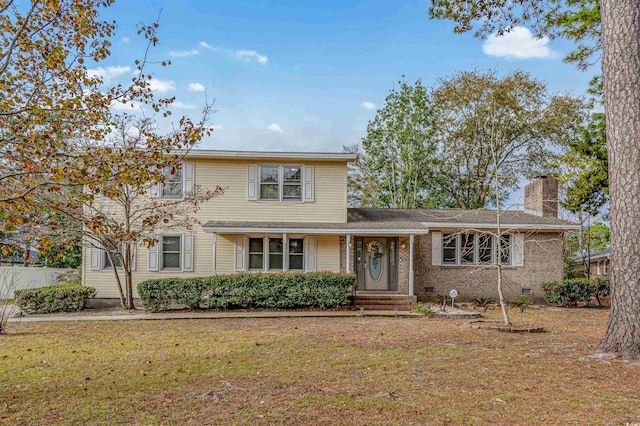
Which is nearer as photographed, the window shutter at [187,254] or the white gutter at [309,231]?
the white gutter at [309,231]

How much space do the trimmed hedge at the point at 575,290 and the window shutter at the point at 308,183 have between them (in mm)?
9008

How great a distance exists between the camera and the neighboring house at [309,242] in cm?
1488

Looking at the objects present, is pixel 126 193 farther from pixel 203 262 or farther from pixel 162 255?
pixel 203 262

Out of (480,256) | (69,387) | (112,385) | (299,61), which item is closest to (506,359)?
(112,385)

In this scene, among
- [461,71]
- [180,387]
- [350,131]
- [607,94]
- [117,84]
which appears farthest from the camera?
[350,131]

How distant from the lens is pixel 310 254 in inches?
594

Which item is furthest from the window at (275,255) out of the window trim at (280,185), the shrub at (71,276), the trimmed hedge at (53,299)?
the shrub at (71,276)

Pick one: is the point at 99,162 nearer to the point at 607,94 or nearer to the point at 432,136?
the point at 607,94

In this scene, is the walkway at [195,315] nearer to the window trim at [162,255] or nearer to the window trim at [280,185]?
the window trim at [162,255]

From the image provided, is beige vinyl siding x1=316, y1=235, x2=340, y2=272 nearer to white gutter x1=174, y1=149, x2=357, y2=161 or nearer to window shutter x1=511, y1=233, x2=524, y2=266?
white gutter x1=174, y1=149, x2=357, y2=161

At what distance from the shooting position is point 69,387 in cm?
540

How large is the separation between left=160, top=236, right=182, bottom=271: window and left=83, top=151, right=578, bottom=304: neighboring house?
0.03 m

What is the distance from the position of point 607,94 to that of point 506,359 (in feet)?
15.0

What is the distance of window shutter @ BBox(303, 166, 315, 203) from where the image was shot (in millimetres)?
15219
